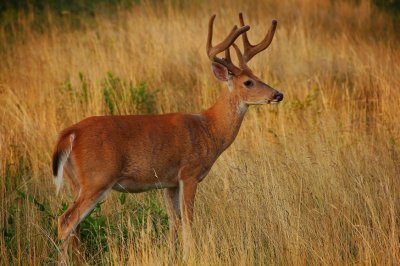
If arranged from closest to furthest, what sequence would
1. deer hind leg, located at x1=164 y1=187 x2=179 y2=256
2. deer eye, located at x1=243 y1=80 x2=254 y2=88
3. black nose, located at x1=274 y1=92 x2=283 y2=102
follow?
1. deer hind leg, located at x1=164 y1=187 x2=179 y2=256
2. black nose, located at x1=274 y1=92 x2=283 y2=102
3. deer eye, located at x1=243 y1=80 x2=254 y2=88

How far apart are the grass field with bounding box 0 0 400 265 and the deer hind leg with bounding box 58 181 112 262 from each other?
103 millimetres

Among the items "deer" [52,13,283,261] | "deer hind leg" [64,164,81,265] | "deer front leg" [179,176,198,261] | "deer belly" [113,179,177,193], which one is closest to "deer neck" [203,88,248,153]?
"deer" [52,13,283,261]

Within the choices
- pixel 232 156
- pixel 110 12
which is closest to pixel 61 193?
pixel 232 156

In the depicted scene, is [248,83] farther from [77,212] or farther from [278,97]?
[77,212]

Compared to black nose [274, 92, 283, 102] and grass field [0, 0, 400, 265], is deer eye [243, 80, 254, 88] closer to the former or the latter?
black nose [274, 92, 283, 102]

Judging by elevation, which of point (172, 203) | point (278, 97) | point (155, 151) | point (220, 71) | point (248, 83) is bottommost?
point (172, 203)

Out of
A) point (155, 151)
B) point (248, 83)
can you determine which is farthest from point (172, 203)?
point (248, 83)

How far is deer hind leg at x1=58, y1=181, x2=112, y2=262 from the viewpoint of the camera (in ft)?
18.5

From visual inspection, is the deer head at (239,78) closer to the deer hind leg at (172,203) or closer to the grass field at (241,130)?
the grass field at (241,130)

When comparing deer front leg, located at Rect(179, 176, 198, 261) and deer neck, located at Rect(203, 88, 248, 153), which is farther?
deer neck, located at Rect(203, 88, 248, 153)

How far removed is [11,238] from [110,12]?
29.9 ft

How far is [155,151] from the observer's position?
617cm

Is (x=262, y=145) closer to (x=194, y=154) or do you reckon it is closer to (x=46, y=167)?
(x=194, y=154)

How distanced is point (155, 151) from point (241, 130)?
7.96ft
